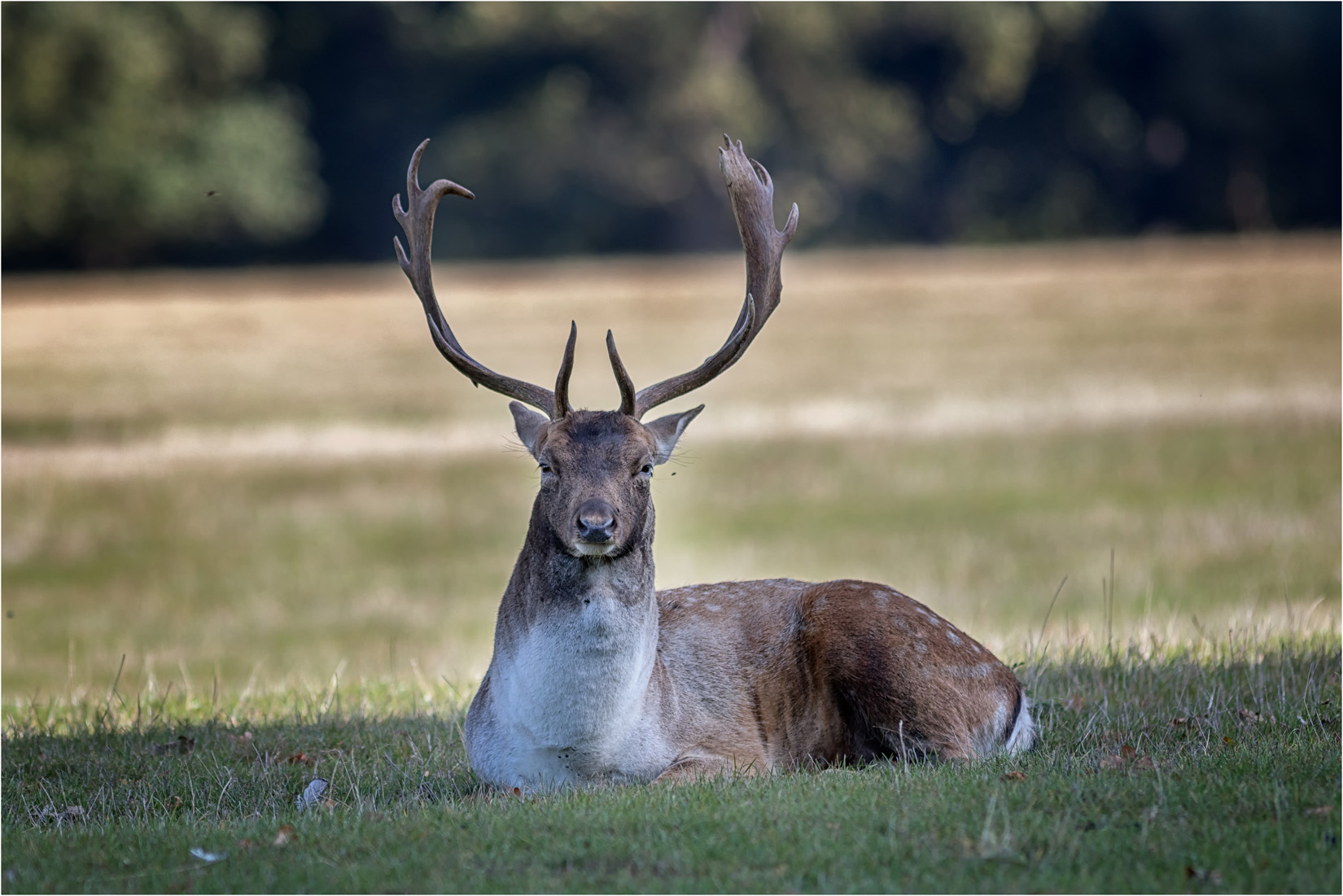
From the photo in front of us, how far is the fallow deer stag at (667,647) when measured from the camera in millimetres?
6801

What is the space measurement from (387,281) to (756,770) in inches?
1439

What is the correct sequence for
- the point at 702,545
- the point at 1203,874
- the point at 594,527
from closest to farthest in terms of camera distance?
the point at 1203,874 < the point at 594,527 < the point at 702,545

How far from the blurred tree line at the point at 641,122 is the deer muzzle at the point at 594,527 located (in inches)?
1706

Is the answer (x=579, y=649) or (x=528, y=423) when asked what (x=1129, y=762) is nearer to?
(x=579, y=649)

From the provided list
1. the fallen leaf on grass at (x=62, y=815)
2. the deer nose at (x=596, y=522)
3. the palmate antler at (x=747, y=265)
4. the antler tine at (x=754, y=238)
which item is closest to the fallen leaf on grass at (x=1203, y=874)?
the deer nose at (x=596, y=522)

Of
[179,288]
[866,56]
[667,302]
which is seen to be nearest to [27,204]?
[179,288]

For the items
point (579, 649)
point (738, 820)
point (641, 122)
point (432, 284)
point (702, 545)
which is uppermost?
point (641, 122)

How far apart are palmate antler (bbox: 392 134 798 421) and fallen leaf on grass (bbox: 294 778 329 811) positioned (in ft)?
6.22

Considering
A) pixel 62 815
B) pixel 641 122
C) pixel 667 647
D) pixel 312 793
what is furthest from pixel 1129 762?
pixel 641 122

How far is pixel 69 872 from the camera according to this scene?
5.66 meters

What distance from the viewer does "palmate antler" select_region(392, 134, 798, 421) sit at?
755 cm

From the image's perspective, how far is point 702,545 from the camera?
19.8 m

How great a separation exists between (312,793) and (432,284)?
7.83 ft

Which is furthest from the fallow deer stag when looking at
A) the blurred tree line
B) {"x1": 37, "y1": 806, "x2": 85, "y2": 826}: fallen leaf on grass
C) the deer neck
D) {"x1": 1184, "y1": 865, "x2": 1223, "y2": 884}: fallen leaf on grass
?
the blurred tree line
